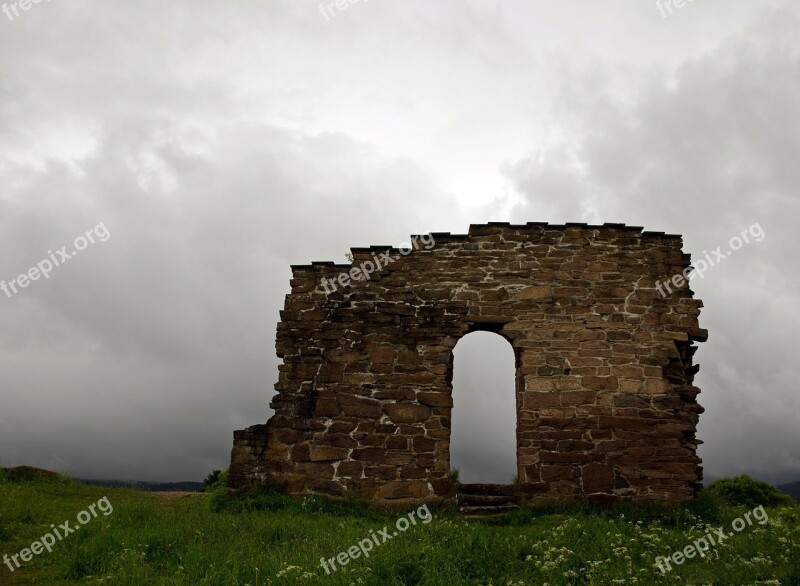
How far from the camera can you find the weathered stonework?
10820mm

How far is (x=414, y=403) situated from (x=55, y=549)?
5.83 meters

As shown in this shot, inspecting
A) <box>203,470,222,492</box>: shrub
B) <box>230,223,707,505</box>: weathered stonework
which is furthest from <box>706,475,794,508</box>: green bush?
<box>203,470,222,492</box>: shrub

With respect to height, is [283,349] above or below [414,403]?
above

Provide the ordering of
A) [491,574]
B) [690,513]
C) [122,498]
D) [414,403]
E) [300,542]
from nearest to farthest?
[491,574], [300,542], [690,513], [414,403], [122,498]

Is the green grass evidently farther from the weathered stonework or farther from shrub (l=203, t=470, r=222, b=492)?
shrub (l=203, t=470, r=222, b=492)

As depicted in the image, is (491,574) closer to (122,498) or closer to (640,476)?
(640,476)

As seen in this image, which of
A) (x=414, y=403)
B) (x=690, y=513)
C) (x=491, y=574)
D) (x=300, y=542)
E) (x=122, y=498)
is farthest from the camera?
(x=122, y=498)

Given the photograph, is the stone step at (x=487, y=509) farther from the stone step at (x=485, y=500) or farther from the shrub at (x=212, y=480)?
the shrub at (x=212, y=480)

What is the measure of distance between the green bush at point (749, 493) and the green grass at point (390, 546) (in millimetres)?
4104

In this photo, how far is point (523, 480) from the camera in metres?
10.7

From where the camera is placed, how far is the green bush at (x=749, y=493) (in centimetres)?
1417

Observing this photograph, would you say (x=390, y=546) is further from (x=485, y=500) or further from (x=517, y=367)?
(x=517, y=367)

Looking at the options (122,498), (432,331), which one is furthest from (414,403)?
(122,498)

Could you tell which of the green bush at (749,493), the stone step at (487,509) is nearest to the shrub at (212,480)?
the stone step at (487,509)
